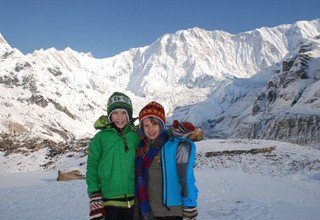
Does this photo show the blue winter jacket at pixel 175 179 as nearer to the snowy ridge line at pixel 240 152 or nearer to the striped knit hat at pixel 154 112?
the striped knit hat at pixel 154 112

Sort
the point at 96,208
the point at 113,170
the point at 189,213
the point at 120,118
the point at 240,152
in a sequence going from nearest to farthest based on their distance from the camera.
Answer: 1. the point at 189,213
2. the point at 96,208
3. the point at 113,170
4. the point at 120,118
5. the point at 240,152

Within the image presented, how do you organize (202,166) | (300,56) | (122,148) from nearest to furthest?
(122,148), (202,166), (300,56)

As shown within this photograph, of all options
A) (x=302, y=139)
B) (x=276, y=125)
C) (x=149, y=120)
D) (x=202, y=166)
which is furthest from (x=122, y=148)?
(x=276, y=125)

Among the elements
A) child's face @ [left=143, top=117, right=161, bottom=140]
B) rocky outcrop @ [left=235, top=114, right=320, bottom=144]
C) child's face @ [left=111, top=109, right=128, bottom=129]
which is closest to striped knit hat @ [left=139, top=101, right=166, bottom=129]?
child's face @ [left=143, top=117, right=161, bottom=140]

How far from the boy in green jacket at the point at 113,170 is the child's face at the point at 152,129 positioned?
343 mm

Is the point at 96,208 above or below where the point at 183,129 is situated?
below

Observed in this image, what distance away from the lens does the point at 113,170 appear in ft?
18.8

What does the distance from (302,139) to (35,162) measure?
A: 8330 cm

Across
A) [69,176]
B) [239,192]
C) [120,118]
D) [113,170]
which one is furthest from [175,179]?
[69,176]

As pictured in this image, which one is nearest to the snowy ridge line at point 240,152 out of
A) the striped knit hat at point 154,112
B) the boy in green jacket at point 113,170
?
the boy in green jacket at point 113,170

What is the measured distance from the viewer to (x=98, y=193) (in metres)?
5.67

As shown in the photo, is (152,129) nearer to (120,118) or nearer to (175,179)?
(120,118)

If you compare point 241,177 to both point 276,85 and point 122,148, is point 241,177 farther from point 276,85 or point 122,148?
point 276,85

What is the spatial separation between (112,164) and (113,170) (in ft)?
0.28
